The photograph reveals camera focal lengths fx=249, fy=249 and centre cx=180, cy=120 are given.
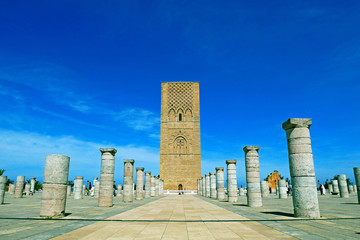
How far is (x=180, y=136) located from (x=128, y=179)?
2289cm

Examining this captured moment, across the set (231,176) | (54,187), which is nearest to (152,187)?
(231,176)

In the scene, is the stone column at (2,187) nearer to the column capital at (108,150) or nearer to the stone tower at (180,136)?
the column capital at (108,150)

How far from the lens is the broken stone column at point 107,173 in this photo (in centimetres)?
1022

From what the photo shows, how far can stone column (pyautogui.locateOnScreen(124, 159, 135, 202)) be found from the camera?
1327cm

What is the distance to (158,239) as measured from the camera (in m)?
3.70

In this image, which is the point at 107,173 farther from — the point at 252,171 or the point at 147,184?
the point at 147,184

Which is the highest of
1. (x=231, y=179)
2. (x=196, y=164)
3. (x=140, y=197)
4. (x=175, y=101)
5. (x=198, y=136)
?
(x=175, y=101)

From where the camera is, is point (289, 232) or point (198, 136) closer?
point (289, 232)

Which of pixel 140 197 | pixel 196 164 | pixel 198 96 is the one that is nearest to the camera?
pixel 140 197

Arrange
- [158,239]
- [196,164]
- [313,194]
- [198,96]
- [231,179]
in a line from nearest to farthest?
1. [158,239]
2. [313,194]
3. [231,179]
4. [196,164]
5. [198,96]

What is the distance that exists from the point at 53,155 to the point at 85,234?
3354 millimetres

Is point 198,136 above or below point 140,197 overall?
above

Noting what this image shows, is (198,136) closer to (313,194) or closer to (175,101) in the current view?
(175,101)

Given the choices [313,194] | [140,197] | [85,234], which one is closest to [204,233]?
[85,234]
